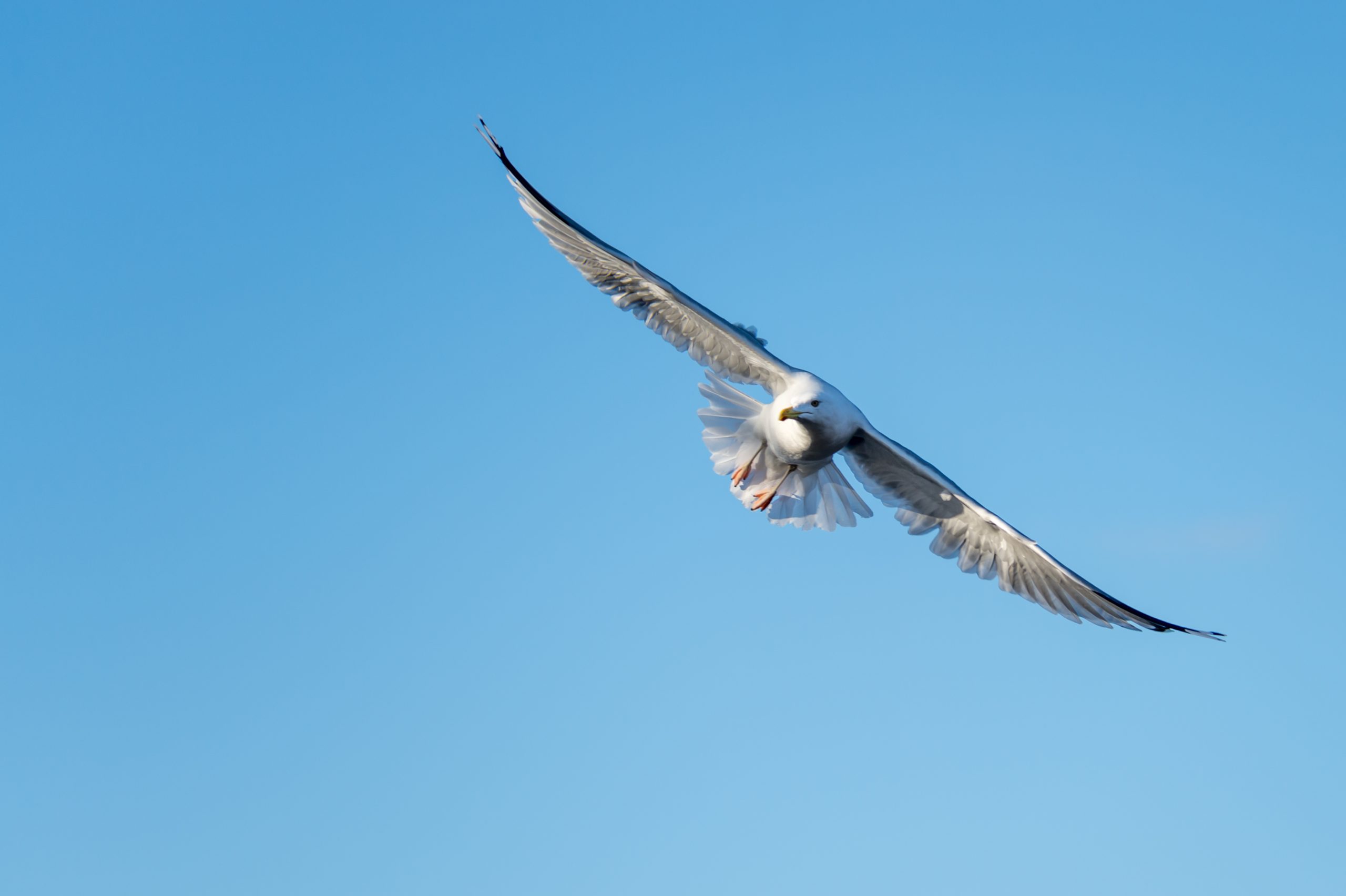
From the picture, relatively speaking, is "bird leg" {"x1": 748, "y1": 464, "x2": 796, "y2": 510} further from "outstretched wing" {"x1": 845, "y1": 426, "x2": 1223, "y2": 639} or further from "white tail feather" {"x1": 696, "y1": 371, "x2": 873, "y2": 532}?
"outstretched wing" {"x1": 845, "y1": 426, "x2": 1223, "y2": 639}

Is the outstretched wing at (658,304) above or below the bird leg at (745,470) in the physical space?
above

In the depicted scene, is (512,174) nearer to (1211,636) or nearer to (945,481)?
(945,481)

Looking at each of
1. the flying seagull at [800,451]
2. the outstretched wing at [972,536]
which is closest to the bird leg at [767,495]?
the flying seagull at [800,451]

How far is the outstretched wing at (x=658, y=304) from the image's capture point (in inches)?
445

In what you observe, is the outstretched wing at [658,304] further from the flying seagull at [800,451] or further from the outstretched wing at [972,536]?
the outstretched wing at [972,536]

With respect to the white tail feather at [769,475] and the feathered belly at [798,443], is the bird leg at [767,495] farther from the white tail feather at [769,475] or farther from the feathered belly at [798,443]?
the feathered belly at [798,443]

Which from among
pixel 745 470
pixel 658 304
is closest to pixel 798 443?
pixel 745 470

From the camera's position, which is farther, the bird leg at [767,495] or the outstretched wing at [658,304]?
the bird leg at [767,495]

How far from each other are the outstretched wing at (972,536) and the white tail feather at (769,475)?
28 centimetres

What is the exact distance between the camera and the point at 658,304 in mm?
11820

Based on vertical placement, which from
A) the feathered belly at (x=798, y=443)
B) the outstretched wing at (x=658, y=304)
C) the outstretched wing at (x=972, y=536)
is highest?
the outstretched wing at (x=658, y=304)

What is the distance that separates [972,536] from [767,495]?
191 cm

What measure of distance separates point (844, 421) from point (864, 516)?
4.36ft

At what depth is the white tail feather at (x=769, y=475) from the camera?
1200cm
